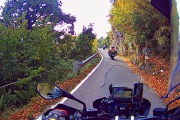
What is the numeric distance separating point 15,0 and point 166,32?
62.3ft

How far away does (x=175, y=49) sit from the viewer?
59.5 inches

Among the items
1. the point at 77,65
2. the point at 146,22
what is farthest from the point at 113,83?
the point at 146,22

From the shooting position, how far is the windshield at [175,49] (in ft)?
4.46

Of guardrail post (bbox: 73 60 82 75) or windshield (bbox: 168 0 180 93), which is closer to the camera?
windshield (bbox: 168 0 180 93)

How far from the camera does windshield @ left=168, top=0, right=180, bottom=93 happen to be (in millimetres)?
1360

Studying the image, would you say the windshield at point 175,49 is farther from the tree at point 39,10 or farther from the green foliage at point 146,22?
the tree at point 39,10

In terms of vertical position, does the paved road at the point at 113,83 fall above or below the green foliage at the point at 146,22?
below

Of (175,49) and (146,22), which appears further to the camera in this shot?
(146,22)

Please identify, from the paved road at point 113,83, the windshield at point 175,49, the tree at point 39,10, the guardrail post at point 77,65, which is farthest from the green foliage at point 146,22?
the windshield at point 175,49

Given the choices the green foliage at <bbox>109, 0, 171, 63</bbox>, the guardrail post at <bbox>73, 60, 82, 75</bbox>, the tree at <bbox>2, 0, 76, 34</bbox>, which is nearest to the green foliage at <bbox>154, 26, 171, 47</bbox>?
the green foliage at <bbox>109, 0, 171, 63</bbox>

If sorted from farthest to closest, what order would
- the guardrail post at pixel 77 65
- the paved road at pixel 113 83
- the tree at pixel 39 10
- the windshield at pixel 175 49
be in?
1. the tree at pixel 39 10
2. the guardrail post at pixel 77 65
3. the paved road at pixel 113 83
4. the windshield at pixel 175 49

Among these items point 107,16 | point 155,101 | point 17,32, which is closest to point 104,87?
point 155,101

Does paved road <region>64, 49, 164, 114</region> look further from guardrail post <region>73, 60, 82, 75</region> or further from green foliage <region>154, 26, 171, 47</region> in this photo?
green foliage <region>154, 26, 171, 47</region>

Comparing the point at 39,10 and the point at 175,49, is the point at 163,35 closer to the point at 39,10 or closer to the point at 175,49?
the point at 175,49
